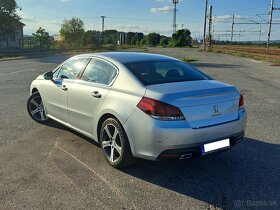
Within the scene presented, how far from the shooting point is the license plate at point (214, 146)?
4.04 m

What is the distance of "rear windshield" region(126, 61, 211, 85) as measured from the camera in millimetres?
4543

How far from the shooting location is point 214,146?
4133 millimetres

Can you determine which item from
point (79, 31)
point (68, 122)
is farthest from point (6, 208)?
point (79, 31)

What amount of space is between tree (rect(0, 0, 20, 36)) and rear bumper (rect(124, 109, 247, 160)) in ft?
217

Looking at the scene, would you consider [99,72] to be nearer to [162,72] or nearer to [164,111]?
[162,72]

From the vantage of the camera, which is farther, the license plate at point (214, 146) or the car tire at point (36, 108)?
the car tire at point (36, 108)

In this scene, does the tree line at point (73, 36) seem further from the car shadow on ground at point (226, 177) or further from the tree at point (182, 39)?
the car shadow on ground at point (226, 177)

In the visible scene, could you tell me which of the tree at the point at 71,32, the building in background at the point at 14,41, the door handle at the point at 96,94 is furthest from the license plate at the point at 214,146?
the tree at the point at 71,32

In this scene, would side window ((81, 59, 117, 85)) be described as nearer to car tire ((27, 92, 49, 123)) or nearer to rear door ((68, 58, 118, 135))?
rear door ((68, 58, 118, 135))

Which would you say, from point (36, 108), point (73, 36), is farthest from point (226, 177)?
point (73, 36)

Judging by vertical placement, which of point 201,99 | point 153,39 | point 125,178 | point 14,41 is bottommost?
point 125,178

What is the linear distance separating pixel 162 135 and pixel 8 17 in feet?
222

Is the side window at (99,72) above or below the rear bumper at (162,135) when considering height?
above

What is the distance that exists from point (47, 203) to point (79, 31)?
102 metres
